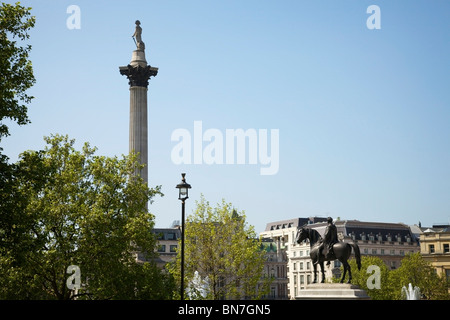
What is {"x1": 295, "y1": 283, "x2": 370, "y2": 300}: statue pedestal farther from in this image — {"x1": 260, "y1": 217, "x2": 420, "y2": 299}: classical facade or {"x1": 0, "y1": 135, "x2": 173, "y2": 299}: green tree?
{"x1": 260, "y1": 217, "x2": 420, "y2": 299}: classical facade

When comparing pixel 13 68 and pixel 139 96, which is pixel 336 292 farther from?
pixel 139 96

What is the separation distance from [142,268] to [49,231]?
689 cm

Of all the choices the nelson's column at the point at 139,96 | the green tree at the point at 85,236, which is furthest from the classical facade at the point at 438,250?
the green tree at the point at 85,236

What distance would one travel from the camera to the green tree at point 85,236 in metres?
39.8

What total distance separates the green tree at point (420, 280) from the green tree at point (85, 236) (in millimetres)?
54024

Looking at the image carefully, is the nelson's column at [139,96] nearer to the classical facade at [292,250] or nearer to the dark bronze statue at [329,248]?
the dark bronze statue at [329,248]

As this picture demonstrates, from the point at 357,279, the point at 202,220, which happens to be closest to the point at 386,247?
the point at 357,279

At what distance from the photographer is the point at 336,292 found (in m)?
35.1

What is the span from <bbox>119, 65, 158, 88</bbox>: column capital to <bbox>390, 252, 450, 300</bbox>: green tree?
45212 mm

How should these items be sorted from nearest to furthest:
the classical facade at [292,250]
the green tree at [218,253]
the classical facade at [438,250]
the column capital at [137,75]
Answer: the green tree at [218,253] < the column capital at [137,75] < the classical facade at [438,250] < the classical facade at [292,250]

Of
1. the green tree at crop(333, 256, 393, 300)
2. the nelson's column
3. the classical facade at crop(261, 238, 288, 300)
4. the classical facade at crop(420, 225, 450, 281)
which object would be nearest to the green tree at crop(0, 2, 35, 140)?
the nelson's column

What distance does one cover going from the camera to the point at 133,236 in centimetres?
4262
